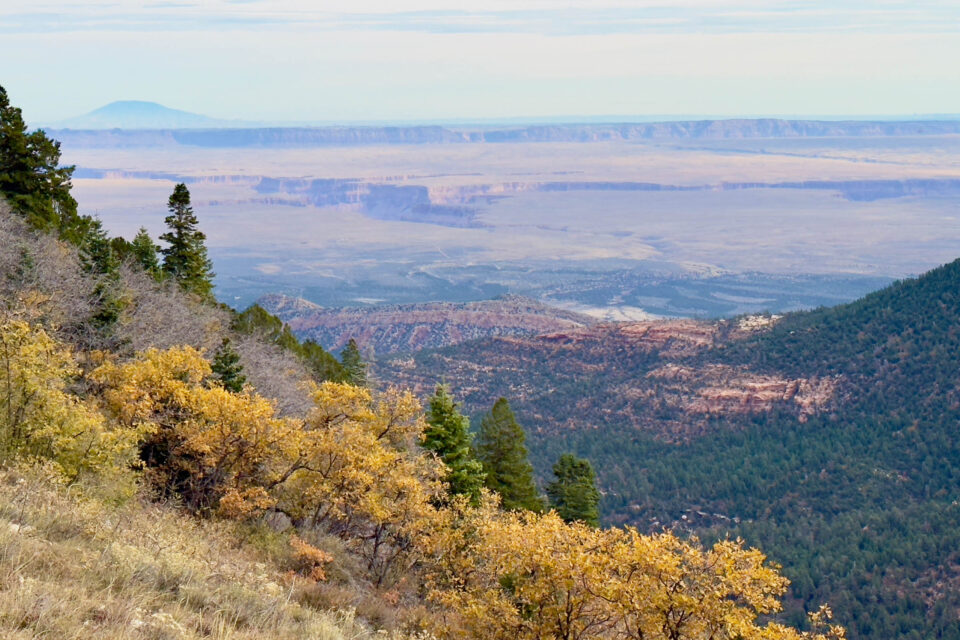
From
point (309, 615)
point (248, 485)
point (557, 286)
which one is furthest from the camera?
point (557, 286)

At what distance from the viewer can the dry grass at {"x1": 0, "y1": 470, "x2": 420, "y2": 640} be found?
970 cm

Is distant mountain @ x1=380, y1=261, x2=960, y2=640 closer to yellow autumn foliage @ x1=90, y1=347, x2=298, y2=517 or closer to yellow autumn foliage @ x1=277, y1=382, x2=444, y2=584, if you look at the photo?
yellow autumn foliage @ x1=277, y1=382, x2=444, y2=584

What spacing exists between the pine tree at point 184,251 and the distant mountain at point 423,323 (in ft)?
159

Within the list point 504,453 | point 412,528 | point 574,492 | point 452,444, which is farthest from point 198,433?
point 574,492

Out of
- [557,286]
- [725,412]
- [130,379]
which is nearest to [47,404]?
[130,379]

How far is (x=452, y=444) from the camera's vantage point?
30391 mm

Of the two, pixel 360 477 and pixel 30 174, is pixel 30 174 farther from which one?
pixel 360 477

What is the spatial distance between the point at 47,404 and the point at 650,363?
175ft

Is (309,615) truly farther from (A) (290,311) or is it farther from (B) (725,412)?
(A) (290,311)

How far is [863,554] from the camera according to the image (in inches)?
1511

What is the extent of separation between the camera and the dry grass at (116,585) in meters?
9.70

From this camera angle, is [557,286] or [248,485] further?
[557,286]

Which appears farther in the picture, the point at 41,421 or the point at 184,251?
the point at 184,251

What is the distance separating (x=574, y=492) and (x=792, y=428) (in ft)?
80.0
